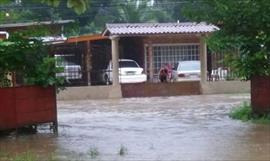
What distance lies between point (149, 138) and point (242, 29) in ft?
14.5

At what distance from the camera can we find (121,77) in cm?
2866

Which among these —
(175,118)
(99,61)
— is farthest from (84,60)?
(175,118)

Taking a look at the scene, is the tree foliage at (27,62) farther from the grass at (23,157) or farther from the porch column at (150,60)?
the porch column at (150,60)

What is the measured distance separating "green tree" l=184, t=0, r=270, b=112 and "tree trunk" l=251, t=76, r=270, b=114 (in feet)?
0.46

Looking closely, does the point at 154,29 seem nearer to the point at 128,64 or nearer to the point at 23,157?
the point at 128,64

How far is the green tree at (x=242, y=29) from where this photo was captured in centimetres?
1325

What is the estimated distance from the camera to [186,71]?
29922 mm

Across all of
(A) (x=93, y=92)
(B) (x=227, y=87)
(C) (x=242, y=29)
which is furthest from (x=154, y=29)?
(C) (x=242, y=29)

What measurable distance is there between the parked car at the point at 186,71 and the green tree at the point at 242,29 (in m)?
15.7

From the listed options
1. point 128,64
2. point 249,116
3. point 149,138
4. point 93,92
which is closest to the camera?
point 149,138

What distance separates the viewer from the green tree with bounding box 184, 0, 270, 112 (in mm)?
13250

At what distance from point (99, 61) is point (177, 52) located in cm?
474

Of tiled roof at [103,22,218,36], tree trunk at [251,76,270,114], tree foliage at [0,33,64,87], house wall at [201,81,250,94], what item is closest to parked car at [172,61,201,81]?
tiled roof at [103,22,218,36]

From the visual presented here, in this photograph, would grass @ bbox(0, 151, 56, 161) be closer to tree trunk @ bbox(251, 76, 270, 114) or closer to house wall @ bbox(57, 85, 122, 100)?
tree trunk @ bbox(251, 76, 270, 114)
